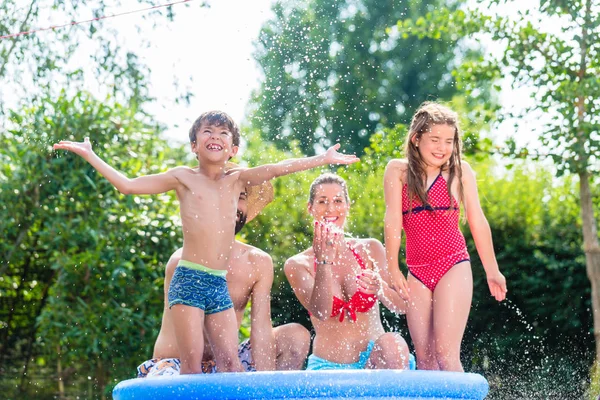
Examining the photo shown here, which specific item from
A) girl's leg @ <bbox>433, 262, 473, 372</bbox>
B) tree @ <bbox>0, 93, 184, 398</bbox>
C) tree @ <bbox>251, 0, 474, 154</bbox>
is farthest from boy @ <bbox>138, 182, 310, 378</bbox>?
tree @ <bbox>251, 0, 474, 154</bbox>

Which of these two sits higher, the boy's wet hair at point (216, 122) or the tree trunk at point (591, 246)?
the boy's wet hair at point (216, 122)

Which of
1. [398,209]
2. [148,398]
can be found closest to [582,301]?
[398,209]

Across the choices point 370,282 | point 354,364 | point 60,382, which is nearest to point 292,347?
point 354,364

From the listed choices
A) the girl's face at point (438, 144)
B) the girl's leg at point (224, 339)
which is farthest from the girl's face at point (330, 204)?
the girl's leg at point (224, 339)

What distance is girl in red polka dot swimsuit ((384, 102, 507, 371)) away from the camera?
14.1 feet

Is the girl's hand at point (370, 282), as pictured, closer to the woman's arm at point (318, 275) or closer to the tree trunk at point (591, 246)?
the woman's arm at point (318, 275)

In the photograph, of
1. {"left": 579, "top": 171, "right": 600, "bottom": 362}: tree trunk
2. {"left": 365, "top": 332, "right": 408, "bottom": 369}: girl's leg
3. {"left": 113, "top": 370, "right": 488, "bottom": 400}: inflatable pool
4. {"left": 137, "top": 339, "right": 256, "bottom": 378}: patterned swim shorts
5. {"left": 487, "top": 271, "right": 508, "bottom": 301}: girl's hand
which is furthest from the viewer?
{"left": 579, "top": 171, "right": 600, "bottom": 362}: tree trunk

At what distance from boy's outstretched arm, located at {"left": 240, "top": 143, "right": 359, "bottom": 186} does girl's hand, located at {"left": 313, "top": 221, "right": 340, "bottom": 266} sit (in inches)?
11.0

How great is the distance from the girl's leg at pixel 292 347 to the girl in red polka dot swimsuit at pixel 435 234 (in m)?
0.50

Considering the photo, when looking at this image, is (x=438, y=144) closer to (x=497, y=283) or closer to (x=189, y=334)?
(x=497, y=283)

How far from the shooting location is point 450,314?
4281 millimetres

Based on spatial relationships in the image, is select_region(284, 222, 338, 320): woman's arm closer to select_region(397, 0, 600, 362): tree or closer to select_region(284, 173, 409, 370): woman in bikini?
select_region(284, 173, 409, 370): woman in bikini

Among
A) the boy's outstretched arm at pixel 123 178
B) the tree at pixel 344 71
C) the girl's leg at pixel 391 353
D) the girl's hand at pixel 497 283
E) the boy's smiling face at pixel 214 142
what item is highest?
the tree at pixel 344 71

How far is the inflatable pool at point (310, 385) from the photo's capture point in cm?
339
